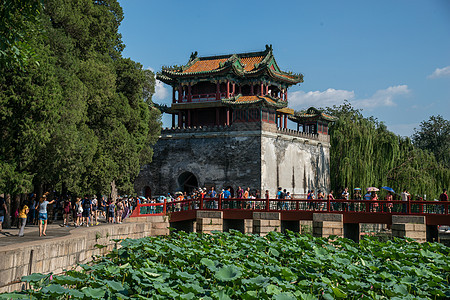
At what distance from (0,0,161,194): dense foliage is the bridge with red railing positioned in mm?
2737

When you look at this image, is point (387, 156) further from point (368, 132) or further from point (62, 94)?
point (62, 94)

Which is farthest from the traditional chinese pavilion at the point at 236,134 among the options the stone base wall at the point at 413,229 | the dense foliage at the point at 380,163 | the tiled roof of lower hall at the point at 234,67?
the stone base wall at the point at 413,229

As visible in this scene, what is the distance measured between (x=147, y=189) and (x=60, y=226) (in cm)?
1697

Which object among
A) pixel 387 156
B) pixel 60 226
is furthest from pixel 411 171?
pixel 60 226

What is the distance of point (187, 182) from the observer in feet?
109

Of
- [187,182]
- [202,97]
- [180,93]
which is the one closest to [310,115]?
[202,97]

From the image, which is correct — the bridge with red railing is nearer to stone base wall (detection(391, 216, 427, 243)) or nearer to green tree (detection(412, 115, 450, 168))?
stone base wall (detection(391, 216, 427, 243))

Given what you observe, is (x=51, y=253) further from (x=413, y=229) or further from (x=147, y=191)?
(x=147, y=191)

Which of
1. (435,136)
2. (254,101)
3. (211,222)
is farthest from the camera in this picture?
(435,136)

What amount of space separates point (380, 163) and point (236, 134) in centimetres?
926

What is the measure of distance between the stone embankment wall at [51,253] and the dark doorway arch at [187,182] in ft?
49.9

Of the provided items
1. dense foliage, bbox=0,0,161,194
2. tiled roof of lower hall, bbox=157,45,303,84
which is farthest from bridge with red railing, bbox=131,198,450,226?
tiled roof of lower hall, bbox=157,45,303,84

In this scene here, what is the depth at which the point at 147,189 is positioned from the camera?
113ft

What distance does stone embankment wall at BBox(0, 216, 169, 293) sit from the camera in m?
9.97
